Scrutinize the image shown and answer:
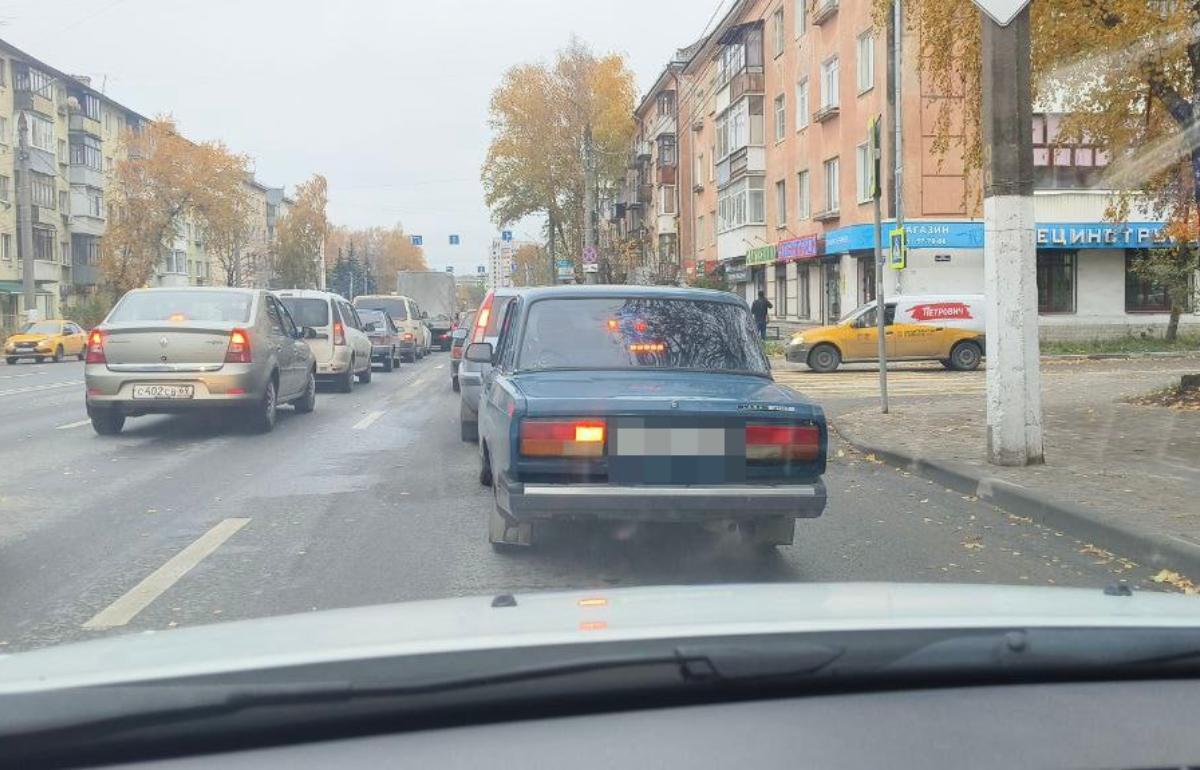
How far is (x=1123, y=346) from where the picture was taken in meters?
29.5

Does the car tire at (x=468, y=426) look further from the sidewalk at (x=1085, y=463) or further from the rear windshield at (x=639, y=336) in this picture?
the rear windshield at (x=639, y=336)

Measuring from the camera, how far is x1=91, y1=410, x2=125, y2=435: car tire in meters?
12.6

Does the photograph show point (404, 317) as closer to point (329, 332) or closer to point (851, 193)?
point (851, 193)

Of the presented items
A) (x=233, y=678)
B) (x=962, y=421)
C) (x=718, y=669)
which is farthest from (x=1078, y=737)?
(x=962, y=421)

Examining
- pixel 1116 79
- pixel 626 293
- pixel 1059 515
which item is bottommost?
pixel 1059 515

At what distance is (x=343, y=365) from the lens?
19234 millimetres

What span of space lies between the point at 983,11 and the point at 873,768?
8643 millimetres

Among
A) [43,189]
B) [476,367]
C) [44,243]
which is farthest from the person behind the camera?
[44,243]

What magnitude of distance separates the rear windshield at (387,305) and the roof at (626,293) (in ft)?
83.2

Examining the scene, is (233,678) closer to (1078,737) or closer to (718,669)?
(718,669)

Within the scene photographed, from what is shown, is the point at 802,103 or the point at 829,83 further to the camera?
the point at 802,103

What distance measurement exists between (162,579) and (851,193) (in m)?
30.4

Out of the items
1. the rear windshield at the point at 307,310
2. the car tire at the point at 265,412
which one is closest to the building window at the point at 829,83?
the rear windshield at the point at 307,310

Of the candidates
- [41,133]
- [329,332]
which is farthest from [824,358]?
[41,133]
